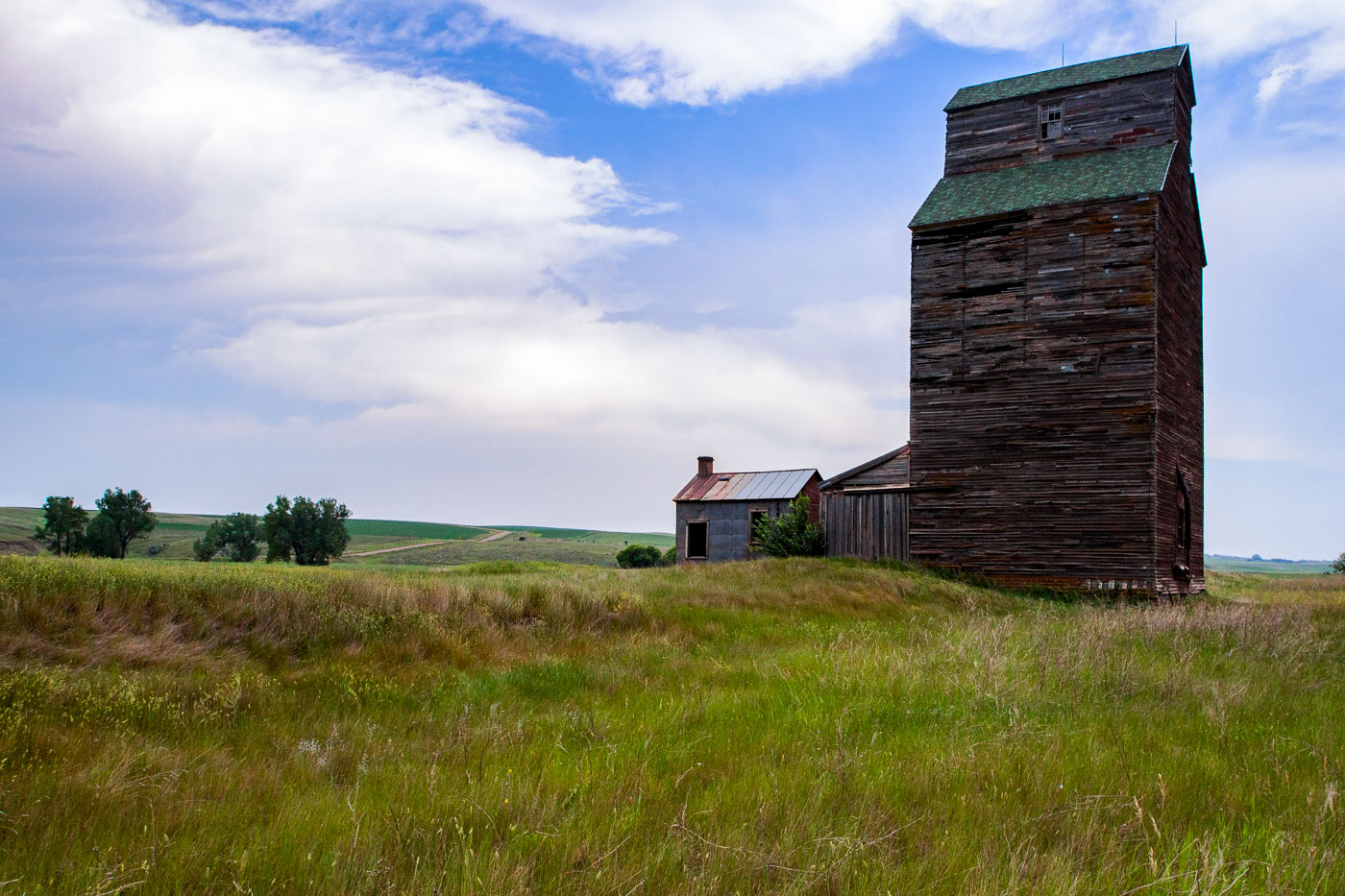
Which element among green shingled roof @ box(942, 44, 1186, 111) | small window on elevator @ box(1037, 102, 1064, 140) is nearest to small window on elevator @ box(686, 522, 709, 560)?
green shingled roof @ box(942, 44, 1186, 111)

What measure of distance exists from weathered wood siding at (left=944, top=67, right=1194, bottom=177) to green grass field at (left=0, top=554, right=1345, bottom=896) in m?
17.3

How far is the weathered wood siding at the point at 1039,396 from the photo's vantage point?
20.9 m

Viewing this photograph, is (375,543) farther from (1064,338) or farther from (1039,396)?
(1064,338)

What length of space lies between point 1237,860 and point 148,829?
5.03 meters

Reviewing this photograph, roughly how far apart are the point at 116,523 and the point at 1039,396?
1914 inches

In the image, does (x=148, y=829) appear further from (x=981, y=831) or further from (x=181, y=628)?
(x=181, y=628)

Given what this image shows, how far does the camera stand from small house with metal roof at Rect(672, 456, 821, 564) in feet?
115

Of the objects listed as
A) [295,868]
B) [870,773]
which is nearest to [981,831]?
[870,773]

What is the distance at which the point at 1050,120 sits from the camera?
24.0m

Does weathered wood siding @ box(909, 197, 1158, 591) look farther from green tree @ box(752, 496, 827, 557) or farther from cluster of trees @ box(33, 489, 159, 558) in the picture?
cluster of trees @ box(33, 489, 159, 558)

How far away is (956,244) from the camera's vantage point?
23.3m

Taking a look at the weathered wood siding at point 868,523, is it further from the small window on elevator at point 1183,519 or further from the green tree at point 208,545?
the green tree at point 208,545

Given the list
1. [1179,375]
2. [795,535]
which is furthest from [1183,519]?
[795,535]

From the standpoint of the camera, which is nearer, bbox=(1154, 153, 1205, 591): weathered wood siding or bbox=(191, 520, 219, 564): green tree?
bbox=(1154, 153, 1205, 591): weathered wood siding
